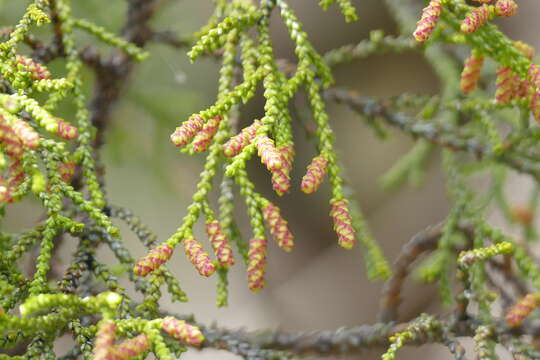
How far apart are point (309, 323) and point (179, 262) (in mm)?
990

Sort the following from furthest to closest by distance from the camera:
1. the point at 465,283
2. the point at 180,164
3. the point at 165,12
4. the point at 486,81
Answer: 1. the point at 180,164
2. the point at 165,12
3. the point at 486,81
4. the point at 465,283

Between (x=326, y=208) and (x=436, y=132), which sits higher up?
(x=326, y=208)

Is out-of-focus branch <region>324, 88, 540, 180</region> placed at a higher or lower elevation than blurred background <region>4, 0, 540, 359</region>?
lower

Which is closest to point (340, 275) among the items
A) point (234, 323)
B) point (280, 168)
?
point (234, 323)

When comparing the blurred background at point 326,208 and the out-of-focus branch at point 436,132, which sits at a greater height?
the blurred background at point 326,208

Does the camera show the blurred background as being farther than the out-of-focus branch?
Yes

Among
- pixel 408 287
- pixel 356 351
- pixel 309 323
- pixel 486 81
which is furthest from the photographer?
pixel 309 323

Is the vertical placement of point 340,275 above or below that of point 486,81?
above

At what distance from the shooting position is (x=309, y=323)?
436 cm

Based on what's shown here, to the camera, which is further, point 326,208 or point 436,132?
point 326,208

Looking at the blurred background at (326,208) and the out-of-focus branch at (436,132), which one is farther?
the blurred background at (326,208)

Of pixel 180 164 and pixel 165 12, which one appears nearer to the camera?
pixel 165 12

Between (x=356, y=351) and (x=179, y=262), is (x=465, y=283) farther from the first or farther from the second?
(x=179, y=262)

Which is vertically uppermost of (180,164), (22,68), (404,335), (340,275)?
(180,164)
